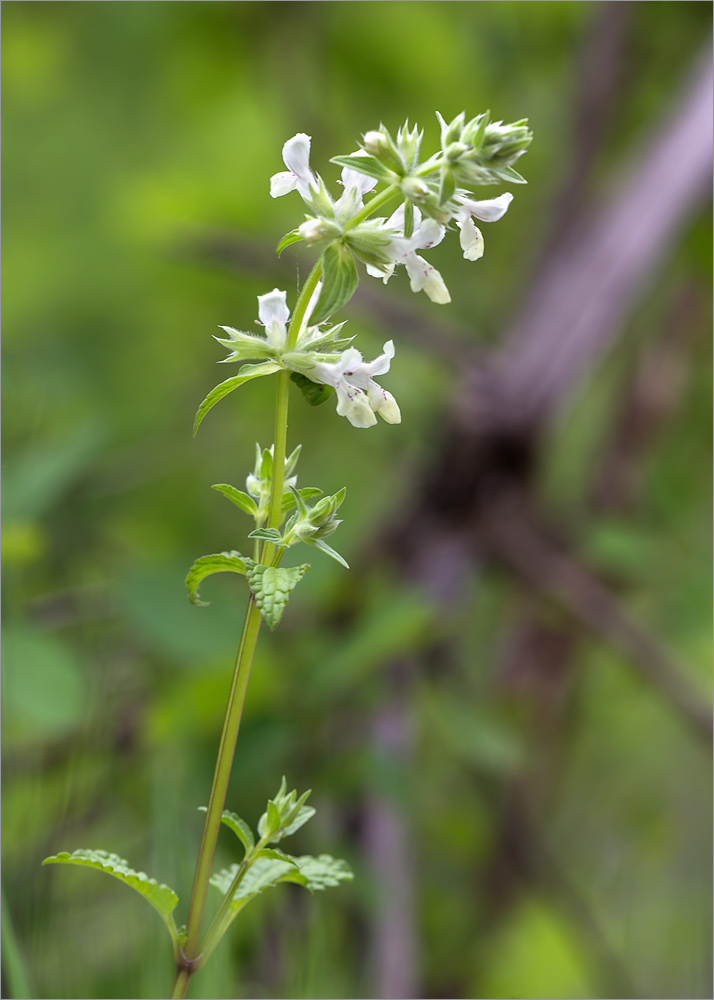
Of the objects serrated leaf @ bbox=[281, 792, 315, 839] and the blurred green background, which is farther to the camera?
the blurred green background

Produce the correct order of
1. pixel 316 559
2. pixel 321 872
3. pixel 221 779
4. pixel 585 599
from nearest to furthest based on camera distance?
1. pixel 221 779
2. pixel 321 872
3. pixel 316 559
4. pixel 585 599

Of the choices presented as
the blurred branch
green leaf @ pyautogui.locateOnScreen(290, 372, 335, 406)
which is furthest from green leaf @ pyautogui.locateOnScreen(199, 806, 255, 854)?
the blurred branch

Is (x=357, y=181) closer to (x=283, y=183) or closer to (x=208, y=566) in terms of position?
(x=283, y=183)

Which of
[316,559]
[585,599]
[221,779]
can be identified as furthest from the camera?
[585,599]

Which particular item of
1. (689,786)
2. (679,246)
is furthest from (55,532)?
(689,786)

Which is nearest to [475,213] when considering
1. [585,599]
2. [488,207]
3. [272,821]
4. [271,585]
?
[488,207]

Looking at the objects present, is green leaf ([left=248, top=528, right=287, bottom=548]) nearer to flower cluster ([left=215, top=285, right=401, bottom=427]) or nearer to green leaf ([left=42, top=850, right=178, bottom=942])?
flower cluster ([left=215, top=285, right=401, bottom=427])

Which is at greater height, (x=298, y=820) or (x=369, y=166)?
(x=369, y=166)
